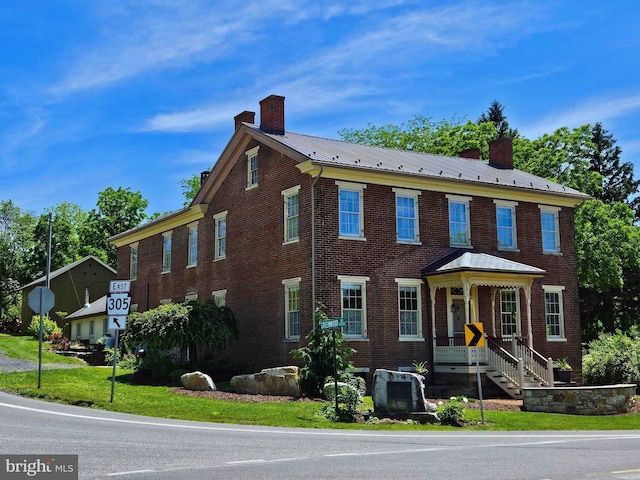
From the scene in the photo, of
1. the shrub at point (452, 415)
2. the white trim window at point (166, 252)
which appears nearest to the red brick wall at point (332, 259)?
the white trim window at point (166, 252)

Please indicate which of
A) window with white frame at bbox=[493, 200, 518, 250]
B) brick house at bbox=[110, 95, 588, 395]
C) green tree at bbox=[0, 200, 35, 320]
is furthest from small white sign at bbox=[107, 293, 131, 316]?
green tree at bbox=[0, 200, 35, 320]

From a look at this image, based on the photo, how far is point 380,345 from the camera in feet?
84.7

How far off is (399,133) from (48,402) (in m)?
42.0

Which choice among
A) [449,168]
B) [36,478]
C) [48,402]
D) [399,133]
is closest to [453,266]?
[449,168]

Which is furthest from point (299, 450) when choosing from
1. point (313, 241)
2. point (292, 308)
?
point (292, 308)

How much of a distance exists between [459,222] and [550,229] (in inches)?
198

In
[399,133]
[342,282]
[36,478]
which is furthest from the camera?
[399,133]

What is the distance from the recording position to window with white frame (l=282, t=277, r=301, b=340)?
26312mm

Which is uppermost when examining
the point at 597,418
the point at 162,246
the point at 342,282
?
the point at 162,246

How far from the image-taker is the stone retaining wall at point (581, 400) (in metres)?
21.4

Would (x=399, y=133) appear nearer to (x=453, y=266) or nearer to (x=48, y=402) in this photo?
(x=453, y=266)

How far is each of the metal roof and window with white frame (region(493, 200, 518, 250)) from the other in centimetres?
83

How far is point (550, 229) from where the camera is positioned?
1238 inches

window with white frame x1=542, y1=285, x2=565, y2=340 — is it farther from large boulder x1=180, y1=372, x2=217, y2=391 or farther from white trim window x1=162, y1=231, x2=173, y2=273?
white trim window x1=162, y1=231, x2=173, y2=273
